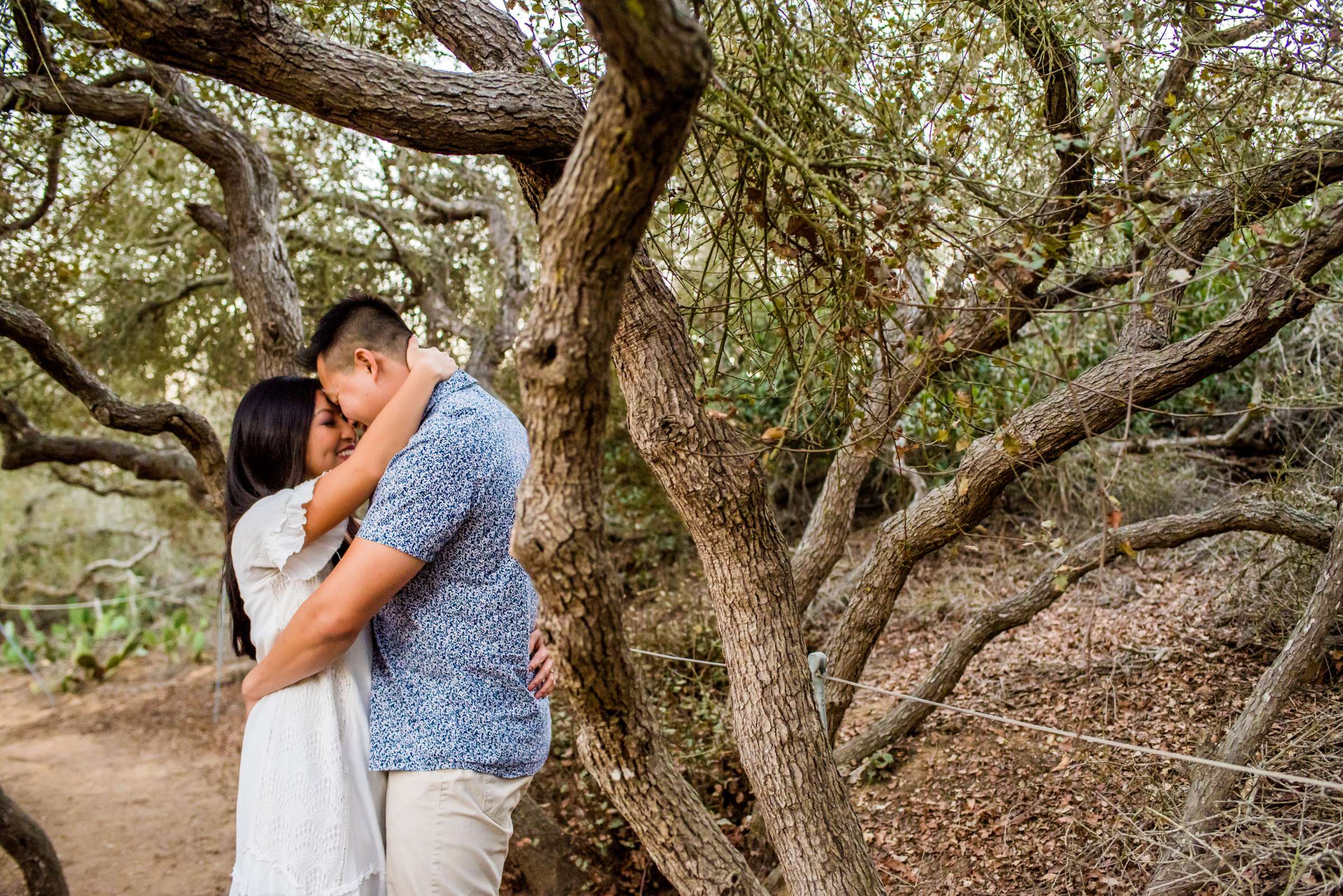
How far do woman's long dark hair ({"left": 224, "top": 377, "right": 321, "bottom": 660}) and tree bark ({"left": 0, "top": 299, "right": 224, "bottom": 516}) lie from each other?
2.25 metres

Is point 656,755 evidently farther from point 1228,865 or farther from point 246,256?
point 246,256

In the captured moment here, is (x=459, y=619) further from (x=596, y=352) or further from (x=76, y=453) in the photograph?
(x=76, y=453)

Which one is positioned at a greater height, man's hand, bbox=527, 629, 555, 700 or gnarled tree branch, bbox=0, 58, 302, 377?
gnarled tree branch, bbox=0, 58, 302, 377

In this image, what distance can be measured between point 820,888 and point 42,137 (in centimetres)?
452

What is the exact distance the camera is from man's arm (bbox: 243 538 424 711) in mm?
1903

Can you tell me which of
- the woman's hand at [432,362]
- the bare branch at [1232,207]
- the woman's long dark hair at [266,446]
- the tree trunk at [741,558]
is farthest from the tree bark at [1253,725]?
the woman's long dark hair at [266,446]

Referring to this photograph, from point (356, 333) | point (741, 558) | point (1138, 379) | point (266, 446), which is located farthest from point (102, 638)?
point (1138, 379)

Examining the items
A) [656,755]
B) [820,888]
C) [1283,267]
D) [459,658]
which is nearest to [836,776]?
[820,888]

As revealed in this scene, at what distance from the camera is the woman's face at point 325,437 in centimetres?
239

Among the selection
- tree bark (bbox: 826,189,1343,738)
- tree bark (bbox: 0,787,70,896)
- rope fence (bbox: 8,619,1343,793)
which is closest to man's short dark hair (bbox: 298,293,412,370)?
rope fence (bbox: 8,619,1343,793)

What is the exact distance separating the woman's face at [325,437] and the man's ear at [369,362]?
244 millimetres

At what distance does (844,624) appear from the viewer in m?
3.79

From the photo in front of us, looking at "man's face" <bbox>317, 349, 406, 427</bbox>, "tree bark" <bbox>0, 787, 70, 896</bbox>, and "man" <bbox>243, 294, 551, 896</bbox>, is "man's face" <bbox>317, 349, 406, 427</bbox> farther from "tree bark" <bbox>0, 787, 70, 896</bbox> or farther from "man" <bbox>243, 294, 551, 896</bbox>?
"tree bark" <bbox>0, 787, 70, 896</bbox>

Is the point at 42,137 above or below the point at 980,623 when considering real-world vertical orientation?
above
